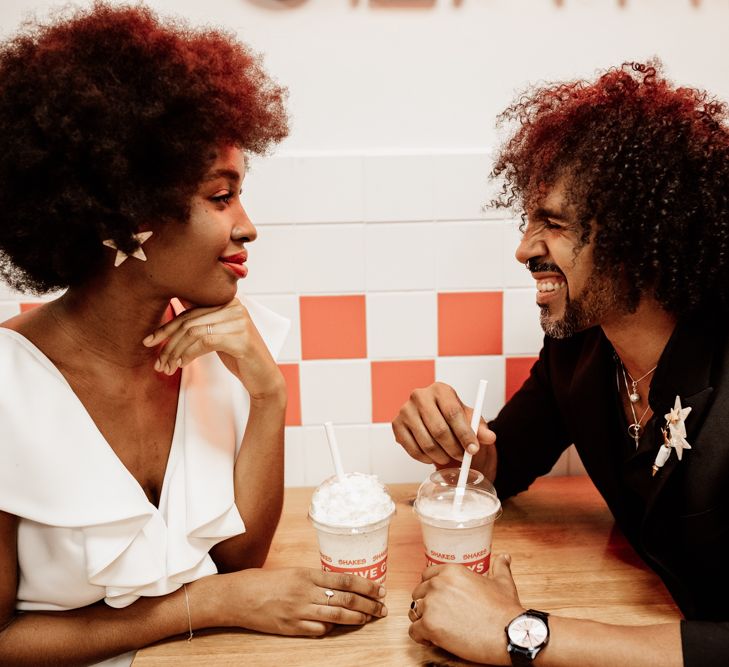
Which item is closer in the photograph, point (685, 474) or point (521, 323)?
point (685, 474)

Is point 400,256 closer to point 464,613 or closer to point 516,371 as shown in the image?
point 516,371

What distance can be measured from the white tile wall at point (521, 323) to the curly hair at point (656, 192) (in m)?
0.49

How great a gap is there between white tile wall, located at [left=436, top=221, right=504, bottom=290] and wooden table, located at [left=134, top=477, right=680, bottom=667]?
544 millimetres

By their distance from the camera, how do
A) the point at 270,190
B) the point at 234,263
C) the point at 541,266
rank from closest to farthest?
the point at 234,263
the point at 541,266
the point at 270,190

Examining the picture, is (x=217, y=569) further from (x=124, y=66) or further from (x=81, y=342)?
(x=124, y=66)

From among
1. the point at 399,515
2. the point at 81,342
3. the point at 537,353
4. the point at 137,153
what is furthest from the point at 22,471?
the point at 537,353

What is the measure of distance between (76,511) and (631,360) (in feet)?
3.37

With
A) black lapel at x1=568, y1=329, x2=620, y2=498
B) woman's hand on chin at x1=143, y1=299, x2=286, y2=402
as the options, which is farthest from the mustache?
woman's hand on chin at x1=143, y1=299, x2=286, y2=402

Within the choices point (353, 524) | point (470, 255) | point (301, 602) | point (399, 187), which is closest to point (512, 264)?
point (470, 255)

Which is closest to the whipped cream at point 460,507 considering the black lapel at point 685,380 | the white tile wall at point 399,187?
the black lapel at point 685,380

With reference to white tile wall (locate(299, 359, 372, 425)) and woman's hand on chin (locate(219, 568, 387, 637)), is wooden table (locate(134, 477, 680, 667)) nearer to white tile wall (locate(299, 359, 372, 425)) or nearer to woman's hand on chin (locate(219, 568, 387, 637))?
woman's hand on chin (locate(219, 568, 387, 637))

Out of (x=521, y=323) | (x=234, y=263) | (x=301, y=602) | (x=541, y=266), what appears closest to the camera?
(x=301, y=602)

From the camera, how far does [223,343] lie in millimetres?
1218

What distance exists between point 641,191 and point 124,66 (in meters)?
0.88
